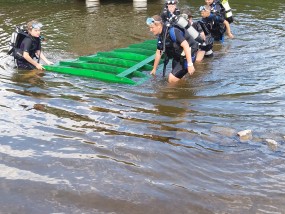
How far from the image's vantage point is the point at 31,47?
27.3 ft

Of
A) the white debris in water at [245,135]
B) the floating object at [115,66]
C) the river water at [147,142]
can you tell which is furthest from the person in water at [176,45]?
the white debris in water at [245,135]

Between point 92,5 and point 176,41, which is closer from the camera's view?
point 176,41

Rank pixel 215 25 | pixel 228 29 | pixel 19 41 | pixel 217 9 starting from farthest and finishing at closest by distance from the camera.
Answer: pixel 228 29 < pixel 215 25 < pixel 217 9 < pixel 19 41

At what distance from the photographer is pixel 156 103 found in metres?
6.38

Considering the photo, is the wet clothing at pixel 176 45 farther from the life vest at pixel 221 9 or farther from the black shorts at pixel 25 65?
the life vest at pixel 221 9

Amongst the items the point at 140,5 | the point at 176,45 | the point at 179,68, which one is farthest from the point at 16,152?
the point at 140,5

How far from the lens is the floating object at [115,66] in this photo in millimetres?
7816

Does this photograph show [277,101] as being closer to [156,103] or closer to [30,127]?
[156,103]

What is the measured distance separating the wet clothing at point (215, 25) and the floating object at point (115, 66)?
2186mm

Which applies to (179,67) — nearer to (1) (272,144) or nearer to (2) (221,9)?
(1) (272,144)

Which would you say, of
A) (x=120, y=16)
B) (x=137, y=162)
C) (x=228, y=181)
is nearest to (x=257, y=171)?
(x=228, y=181)

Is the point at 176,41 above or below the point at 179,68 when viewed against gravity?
above

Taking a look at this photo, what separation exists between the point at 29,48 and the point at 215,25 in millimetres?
5560

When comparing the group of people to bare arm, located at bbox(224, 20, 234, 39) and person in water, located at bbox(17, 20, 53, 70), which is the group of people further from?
bare arm, located at bbox(224, 20, 234, 39)
